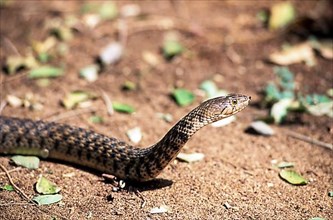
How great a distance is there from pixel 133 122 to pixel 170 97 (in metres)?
0.90

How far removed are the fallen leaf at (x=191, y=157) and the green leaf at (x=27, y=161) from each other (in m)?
1.58

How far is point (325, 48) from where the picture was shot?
29.0ft

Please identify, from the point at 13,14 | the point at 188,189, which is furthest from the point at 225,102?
the point at 13,14

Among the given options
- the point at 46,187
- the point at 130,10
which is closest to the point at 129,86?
the point at 130,10

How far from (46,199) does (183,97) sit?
113 inches

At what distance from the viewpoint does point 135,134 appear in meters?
7.12

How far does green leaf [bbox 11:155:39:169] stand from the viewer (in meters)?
6.39

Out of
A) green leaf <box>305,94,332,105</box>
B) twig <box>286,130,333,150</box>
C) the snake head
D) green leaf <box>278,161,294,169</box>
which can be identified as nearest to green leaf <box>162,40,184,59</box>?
green leaf <box>305,94,332,105</box>

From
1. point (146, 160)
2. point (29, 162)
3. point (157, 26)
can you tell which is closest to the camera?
point (146, 160)

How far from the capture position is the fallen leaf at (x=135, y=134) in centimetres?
703

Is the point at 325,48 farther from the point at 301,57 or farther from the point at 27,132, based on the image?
the point at 27,132

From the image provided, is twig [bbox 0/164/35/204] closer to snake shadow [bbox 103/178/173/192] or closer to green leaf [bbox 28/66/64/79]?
snake shadow [bbox 103/178/173/192]

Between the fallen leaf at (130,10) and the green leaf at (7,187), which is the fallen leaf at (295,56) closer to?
the fallen leaf at (130,10)

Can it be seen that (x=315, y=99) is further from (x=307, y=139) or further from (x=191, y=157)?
(x=191, y=157)
